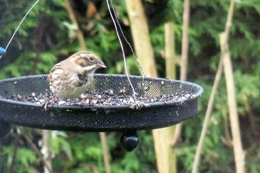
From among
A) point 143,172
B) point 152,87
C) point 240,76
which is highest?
point 152,87

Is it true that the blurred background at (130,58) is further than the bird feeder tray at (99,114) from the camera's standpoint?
Yes

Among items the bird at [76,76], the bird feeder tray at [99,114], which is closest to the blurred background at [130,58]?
the bird at [76,76]

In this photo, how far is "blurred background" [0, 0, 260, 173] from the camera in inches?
172

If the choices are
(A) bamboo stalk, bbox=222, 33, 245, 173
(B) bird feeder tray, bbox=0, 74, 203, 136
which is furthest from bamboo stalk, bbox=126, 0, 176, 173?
(B) bird feeder tray, bbox=0, 74, 203, 136

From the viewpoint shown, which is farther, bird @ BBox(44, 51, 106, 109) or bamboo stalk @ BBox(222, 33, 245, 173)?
bamboo stalk @ BBox(222, 33, 245, 173)

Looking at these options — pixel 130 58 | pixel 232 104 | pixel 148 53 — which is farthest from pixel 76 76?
pixel 130 58

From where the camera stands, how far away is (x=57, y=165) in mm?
4684

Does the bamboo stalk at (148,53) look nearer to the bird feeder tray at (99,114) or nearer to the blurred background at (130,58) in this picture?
the blurred background at (130,58)

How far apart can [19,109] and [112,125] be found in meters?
0.35

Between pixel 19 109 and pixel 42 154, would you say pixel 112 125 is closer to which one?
pixel 19 109

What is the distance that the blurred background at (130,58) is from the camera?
4.37m

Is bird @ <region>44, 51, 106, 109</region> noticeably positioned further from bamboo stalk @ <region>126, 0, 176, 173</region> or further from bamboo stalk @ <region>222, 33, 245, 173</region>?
bamboo stalk @ <region>222, 33, 245, 173</region>

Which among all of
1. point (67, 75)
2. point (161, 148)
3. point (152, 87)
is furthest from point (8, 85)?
point (161, 148)

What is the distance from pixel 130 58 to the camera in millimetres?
4508
